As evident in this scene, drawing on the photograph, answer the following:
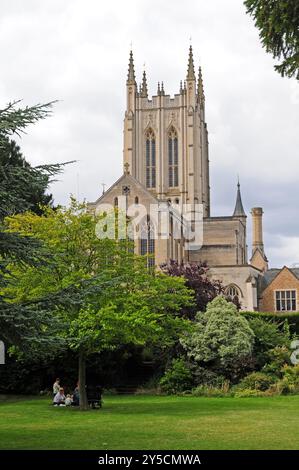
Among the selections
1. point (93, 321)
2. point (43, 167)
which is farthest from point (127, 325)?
point (43, 167)

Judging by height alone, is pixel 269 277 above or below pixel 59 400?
above

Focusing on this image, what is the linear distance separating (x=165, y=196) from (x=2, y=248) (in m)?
66.1

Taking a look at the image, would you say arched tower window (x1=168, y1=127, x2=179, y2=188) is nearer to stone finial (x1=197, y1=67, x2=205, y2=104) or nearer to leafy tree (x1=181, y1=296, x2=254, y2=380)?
stone finial (x1=197, y1=67, x2=205, y2=104)

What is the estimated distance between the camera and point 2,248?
520 inches

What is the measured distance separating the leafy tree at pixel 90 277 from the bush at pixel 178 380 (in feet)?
17.5

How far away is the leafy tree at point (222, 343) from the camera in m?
29.9

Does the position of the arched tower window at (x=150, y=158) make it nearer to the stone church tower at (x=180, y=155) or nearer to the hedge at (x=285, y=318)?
the stone church tower at (x=180, y=155)

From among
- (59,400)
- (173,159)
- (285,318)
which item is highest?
(173,159)

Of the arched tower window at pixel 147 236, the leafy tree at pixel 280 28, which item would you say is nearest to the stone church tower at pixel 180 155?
the arched tower window at pixel 147 236

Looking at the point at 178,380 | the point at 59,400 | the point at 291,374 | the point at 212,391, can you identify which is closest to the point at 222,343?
the point at 212,391

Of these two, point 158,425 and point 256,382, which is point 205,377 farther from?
point 158,425

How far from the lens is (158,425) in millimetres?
16812

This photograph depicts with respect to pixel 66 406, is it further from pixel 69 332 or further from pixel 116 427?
pixel 116 427

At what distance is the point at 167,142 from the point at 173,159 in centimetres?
227
